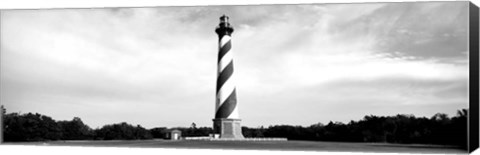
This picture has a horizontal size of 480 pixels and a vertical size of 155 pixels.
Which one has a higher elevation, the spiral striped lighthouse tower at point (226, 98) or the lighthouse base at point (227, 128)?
the spiral striped lighthouse tower at point (226, 98)

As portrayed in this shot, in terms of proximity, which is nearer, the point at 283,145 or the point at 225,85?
the point at 283,145

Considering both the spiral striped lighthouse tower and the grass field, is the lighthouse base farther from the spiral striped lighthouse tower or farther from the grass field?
the grass field

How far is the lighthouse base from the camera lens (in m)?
18.8

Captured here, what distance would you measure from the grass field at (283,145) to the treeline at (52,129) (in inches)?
10.1

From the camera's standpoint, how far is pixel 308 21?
16.2 meters

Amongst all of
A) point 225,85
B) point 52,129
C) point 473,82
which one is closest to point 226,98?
point 225,85

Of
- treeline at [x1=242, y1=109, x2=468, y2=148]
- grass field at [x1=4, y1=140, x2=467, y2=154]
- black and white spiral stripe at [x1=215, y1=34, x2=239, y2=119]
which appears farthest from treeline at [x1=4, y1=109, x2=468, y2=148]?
black and white spiral stripe at [x1=215, y1=34, x2=239, y2=119]

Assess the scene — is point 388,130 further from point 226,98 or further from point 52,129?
point 52,129

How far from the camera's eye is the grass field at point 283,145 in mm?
14891

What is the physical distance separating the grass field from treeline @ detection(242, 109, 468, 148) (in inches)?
8.6

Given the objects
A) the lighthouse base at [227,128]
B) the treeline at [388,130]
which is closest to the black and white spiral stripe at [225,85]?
the lighthouse base at [227,128]

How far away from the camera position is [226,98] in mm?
18922

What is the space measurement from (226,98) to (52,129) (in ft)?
13.7

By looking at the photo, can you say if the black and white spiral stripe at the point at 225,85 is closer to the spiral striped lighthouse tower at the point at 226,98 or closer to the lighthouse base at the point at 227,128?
the spiral striped lighthouse tower at the point at 226,98
